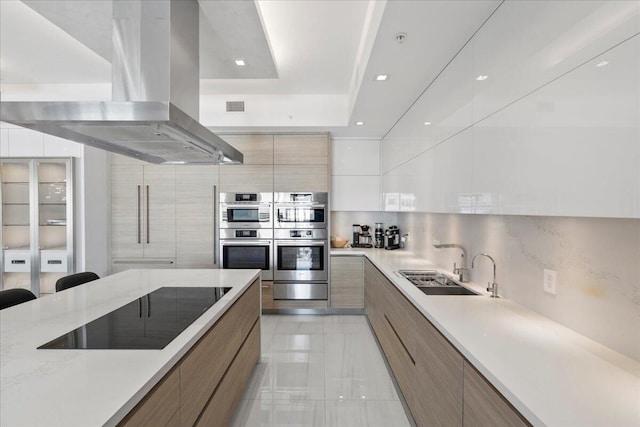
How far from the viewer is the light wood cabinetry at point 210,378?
1094 millimetres

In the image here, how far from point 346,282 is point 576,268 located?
302 centimetres

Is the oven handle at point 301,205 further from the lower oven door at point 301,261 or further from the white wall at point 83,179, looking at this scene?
the white wall at point 83,179

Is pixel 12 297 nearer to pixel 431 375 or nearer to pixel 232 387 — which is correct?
pixel 232 387

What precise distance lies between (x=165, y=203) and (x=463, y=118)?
12.3 feet

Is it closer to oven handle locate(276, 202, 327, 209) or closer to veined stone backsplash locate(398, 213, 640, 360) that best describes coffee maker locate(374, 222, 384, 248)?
oven handle locate(276, 202, 327, 209)

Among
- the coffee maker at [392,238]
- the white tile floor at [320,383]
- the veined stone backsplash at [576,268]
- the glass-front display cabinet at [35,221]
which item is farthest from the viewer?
the coffee maker at [392,238]

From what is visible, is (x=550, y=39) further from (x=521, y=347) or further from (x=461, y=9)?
(x=521, y=347)

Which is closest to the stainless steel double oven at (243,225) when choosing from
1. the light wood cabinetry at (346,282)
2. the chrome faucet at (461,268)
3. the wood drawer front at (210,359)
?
the light wood cabinetry at (346,282)

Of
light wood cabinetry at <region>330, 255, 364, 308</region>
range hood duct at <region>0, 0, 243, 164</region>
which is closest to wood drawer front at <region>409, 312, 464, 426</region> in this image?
range hood duct at <region>0, 0, 243, 164</region>

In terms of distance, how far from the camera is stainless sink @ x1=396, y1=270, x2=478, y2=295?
234cm

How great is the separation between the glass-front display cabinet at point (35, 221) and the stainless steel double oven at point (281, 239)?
1.82 m

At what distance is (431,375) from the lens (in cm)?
167

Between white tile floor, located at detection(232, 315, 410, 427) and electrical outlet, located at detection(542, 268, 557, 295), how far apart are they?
128 cm

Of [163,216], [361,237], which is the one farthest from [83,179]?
[361,237]
